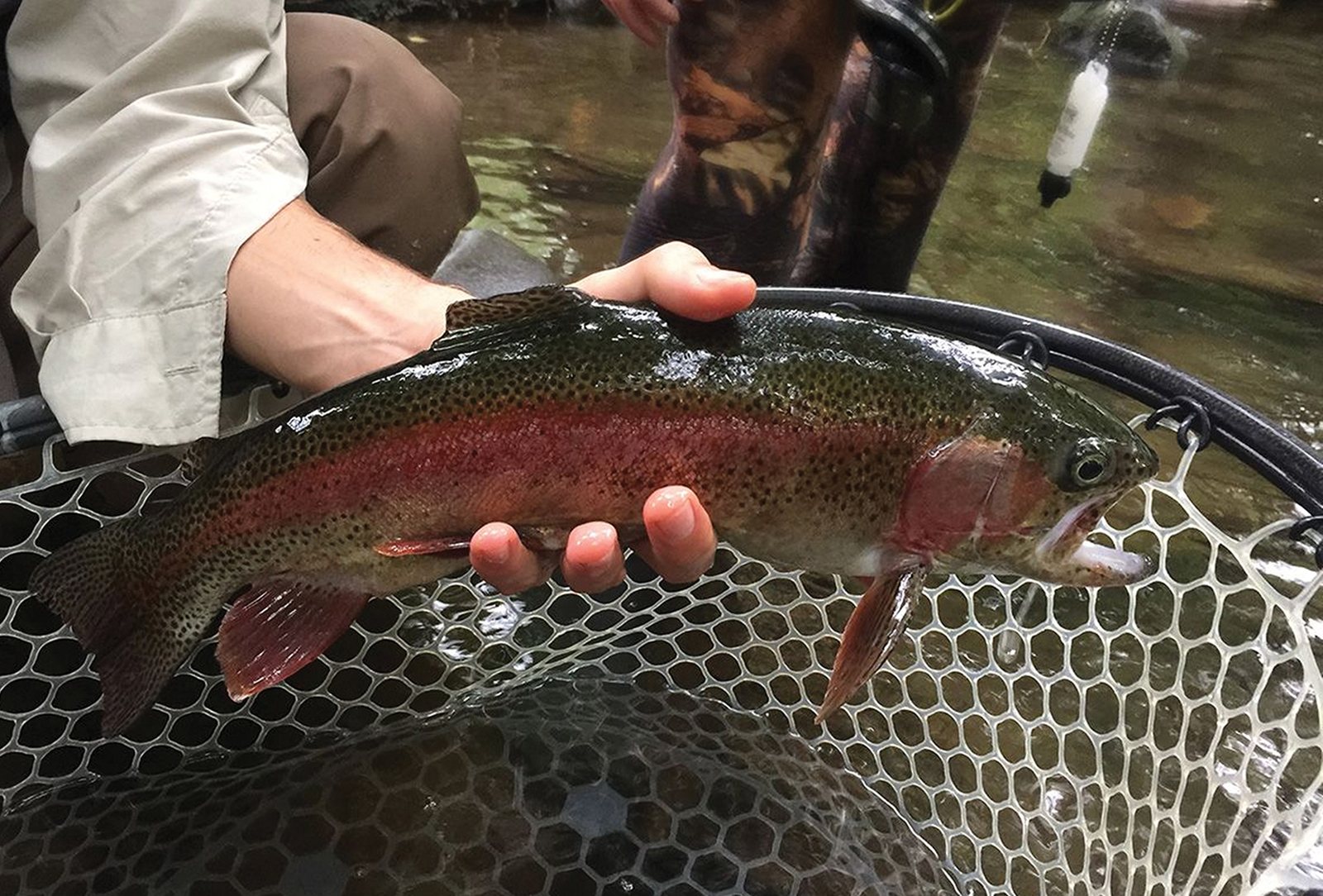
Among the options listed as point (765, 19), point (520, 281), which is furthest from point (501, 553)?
point (520, 281)

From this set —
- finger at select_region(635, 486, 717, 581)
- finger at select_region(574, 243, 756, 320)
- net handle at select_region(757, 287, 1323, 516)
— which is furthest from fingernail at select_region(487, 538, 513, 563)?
net handle at select_region(757, 287, 1323, 516)

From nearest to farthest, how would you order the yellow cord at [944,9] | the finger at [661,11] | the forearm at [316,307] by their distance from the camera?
the forearm at [316,307] → the finger at [661,11] → the yellow cord at [944,9]

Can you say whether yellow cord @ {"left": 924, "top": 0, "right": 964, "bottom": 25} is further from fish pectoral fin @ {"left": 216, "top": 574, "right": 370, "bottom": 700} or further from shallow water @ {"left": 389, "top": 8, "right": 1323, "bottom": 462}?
fish pectoral fin @ {"left": 216, "top": 574, "right": 370, "bottom": 700}

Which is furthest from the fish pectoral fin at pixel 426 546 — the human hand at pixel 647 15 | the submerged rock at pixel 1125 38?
the submerged rock at pixel 1125 38

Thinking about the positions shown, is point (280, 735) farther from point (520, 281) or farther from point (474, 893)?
point (520, 281)

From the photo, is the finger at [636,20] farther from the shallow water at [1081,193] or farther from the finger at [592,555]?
the shallow water at [1081,193]
